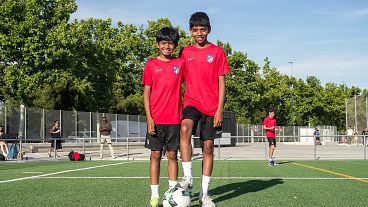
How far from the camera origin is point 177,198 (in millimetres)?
4863

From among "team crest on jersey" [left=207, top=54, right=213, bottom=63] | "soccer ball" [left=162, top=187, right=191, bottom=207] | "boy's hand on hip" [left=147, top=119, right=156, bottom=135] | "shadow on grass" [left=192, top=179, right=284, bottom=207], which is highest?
"team crest on jersey" [left=207, top=54, right=213, bottom=63]

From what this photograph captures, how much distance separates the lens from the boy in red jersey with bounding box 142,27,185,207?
541cm

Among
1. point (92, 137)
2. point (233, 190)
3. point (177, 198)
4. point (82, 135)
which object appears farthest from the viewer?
point (82, 135)

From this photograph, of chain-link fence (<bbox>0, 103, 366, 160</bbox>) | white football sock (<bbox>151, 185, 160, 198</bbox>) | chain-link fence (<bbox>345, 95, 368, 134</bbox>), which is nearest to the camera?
white football sock (<bbox>151, 185, 160, 198</bbox>)

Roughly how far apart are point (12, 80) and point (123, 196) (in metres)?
28.4

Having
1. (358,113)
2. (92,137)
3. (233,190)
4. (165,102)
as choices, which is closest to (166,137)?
(165,102)

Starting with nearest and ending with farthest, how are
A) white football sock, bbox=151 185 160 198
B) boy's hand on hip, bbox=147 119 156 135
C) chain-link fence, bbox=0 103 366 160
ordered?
white football sock, bbox=151 185 160 198 → boy's hand on hip, bbox=147 119 156 135 → chain-link fence, bbox=0 103 366 160

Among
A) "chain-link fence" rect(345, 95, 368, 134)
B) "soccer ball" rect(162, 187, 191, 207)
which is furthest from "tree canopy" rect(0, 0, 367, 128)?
"soccer ball" rect(162, 187, 191, 207)

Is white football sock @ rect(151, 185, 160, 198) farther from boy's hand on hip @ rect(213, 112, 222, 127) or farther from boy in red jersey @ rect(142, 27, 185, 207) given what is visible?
boy's hand on hip @ rect(213, 112, 222, 127)

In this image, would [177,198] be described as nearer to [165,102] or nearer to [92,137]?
[165,102]

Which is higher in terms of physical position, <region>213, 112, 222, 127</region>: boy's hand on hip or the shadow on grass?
<region>213, 112, 222, 127</region>: boy's hand on hip

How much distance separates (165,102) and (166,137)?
1.29 ft

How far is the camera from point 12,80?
106ft

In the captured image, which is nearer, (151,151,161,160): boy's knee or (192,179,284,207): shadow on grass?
(151,151,161,160): boy's knee
